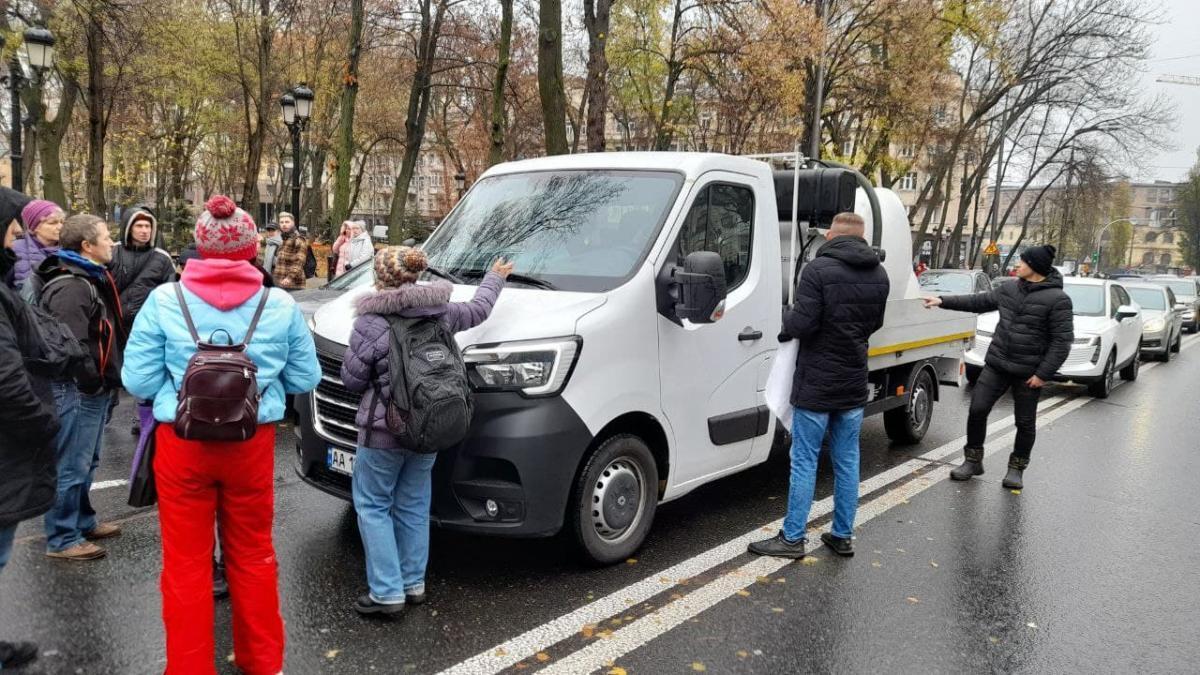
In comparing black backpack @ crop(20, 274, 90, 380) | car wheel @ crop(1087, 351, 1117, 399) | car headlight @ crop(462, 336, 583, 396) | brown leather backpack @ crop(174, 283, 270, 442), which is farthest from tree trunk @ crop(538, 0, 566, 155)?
brown leather backpack @ crop(174, 283, 270, 442)

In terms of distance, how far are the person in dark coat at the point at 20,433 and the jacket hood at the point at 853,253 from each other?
390cm

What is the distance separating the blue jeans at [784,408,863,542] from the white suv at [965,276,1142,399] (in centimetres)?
696

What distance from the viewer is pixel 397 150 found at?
1813 inches

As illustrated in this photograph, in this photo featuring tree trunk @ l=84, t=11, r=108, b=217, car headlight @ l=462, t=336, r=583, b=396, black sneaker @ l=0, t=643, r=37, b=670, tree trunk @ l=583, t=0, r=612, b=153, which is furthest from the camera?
tree trunk @ l=84, t=11, r=108, b=217

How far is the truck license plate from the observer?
4195 millimetres

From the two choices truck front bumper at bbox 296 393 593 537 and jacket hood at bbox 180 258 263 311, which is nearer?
jacket hood at bbox 180 258 263 311

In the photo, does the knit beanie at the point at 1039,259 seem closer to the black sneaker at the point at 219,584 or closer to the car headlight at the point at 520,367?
the car headlight at the point at 520,367

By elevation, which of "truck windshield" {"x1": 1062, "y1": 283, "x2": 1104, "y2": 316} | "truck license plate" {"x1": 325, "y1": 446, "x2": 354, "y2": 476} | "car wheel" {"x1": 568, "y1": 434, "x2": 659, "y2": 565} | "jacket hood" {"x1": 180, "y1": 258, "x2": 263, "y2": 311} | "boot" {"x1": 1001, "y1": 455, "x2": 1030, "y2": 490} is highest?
"jacket hood" {"x1": 180, "y1": 258, "x2": 263, "y2": 311}

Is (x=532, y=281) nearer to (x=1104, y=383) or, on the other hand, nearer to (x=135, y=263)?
(x=135, y=263)

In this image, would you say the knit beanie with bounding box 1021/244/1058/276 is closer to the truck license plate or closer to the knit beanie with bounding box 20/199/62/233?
the truck license plate

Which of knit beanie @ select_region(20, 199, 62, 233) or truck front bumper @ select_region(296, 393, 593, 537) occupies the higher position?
knit beanie @ select_region(20, 199, 62, 233)

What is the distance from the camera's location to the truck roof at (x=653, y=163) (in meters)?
4.92

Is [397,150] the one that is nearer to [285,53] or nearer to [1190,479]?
[285,53]

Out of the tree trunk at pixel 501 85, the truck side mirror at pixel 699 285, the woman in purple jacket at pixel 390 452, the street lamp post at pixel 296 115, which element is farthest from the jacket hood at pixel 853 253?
the street lamp post at pixel 296 115
